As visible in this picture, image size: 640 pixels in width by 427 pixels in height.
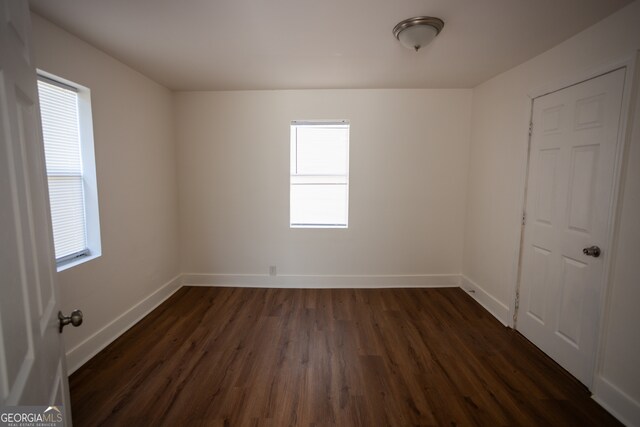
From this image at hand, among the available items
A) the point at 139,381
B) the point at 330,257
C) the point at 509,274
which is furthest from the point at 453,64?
the point at 139,381

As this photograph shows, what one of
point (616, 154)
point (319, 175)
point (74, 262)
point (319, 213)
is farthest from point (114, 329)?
point (616, 154)

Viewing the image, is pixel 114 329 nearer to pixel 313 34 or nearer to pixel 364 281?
pixel 364 281

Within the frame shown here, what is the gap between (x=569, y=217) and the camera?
2.07 m

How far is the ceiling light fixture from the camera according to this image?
1.82 m

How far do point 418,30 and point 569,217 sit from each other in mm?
1834

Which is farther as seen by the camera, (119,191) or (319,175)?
(319,175)

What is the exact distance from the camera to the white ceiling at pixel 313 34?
1.69 m

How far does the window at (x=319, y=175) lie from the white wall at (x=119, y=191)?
1609 millimetres

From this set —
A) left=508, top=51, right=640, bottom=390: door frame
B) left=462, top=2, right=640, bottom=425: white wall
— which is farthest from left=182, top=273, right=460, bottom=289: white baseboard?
left=508, top=51, right=640, bottom=390: door frame

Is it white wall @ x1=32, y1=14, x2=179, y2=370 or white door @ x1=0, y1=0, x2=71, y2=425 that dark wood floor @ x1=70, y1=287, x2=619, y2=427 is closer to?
white wall @ x1=32, y1=14, x2=179, y2=370

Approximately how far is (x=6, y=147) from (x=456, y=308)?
11.6ft

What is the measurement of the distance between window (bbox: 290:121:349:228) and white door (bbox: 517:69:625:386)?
1.98 meters

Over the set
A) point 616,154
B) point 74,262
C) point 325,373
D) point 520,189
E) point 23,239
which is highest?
point 616,154

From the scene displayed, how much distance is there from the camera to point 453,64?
102 inches
